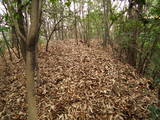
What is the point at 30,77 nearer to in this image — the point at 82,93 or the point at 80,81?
the point at 82,93

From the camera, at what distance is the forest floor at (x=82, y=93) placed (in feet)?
11.7

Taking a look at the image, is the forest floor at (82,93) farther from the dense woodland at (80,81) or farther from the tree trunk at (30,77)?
the tree trunk at (30,77)

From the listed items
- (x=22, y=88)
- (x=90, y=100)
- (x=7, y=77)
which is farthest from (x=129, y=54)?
(x=7, y=77)

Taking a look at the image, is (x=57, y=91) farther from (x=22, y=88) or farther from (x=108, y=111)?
(x=108, y=111)

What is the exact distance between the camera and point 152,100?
4074 millimetres

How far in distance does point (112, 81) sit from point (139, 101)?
1.05 m

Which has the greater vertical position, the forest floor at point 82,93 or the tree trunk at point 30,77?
Result: the tree trunk at point 30,77

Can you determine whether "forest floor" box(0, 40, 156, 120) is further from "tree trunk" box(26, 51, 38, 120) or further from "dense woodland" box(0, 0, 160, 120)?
"tree trunk" box(26, 51, 38, 120)

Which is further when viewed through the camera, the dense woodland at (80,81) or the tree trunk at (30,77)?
the dense woodland at (80,81)

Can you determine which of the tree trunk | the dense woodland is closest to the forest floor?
the dense woodland

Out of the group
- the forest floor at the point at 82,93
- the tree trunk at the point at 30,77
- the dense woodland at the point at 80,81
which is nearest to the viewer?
the tree trunk at the point at 30,77

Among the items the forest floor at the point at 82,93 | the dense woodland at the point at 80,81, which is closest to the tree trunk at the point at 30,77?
the dense woodland at the point at 80,81

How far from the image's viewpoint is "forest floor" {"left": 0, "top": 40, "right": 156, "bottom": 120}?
11.7 ft

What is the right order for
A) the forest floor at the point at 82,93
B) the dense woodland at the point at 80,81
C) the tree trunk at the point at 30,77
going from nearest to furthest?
the tree trunk at the point at 30,77 < the dense woodland at the point at 80,81 < the forest floor at the point at 82,93
